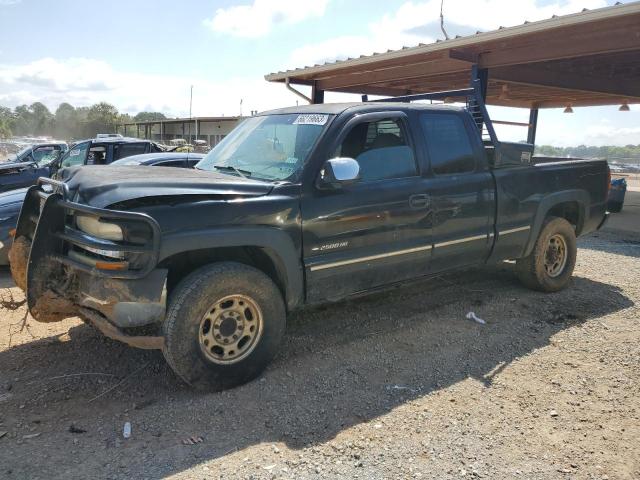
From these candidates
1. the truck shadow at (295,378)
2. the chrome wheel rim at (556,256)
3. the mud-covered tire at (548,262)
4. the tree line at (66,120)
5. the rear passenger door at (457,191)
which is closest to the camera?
the truck shadow at (295,378)

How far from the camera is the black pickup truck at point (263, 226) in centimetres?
309

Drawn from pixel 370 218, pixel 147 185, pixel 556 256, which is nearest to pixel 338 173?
pixel 370 218

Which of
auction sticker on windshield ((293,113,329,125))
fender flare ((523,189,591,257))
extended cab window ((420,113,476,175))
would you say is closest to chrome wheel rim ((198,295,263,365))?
auction sticker on windshield ((293,113,329,125))

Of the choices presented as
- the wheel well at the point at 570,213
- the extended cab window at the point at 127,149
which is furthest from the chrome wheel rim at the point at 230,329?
the extended cab window at the point at 127,149

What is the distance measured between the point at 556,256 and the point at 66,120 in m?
89.4

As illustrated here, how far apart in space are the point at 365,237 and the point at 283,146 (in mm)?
958

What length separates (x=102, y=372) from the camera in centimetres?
371

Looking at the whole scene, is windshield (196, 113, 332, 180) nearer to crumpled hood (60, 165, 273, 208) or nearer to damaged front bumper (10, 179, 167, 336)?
crumpled hood (60, 165, 273, 208)

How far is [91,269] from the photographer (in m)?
3.05

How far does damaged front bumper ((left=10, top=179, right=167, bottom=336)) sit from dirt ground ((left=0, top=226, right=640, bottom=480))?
0.59 meters

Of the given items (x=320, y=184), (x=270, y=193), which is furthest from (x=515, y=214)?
(x=270, y=193)

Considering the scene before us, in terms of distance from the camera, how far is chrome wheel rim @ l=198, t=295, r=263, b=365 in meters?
3.33

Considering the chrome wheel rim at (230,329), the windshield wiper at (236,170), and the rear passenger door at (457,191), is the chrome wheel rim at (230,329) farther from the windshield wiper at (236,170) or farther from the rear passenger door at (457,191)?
the rear passenger door at (457,191)

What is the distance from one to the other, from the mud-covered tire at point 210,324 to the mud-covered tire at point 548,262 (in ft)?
10.3
